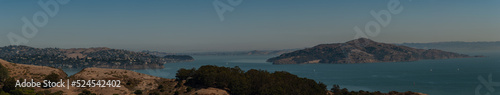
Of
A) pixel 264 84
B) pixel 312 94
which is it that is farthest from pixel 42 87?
pixel 312 94

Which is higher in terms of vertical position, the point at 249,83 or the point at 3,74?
the point at 3,74

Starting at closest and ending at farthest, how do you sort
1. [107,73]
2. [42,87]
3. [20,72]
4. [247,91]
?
[42,87], [247,91], [20,72], [107,73]

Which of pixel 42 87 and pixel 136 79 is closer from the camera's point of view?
pixel 42 87

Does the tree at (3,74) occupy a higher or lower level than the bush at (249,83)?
higher

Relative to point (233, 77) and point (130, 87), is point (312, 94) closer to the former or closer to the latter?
point (233, 77)

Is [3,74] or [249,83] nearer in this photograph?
[3,74]

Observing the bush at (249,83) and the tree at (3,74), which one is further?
the bush at (249,83)

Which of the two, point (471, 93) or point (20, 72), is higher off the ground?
point (20, 72)

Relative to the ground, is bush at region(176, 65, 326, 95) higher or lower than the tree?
lower

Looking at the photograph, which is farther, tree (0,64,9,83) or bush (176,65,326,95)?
bush (176,65,326,95)

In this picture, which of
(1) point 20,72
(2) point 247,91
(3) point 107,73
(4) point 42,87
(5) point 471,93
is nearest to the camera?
(4) point 42,87
